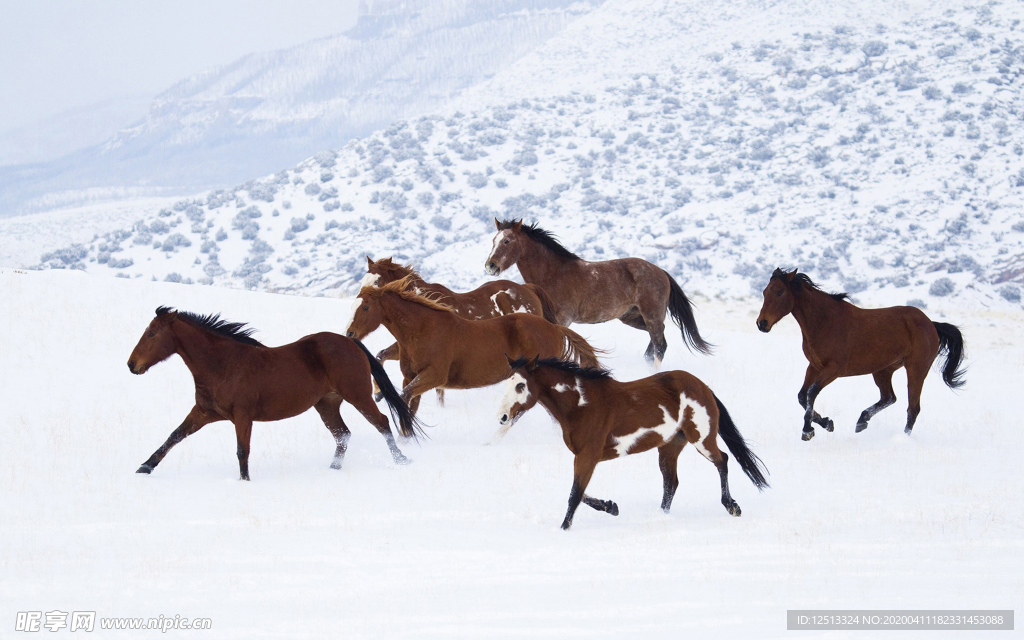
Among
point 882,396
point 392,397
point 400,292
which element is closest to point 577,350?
point 400,292

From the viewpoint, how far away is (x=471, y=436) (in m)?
9.70

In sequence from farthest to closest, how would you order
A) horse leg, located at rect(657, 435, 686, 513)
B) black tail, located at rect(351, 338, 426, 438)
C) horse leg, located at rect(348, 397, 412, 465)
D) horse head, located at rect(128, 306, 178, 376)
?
black tail, located at rect(351, 338, 426, 438) → horse leg, located at rect(348, 397, 412, 465) → horse head, located at rect(128, 306, 178, 376) → horse leg, located at rect(657, 435, 686, 513)

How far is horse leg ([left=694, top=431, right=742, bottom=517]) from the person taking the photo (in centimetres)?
668

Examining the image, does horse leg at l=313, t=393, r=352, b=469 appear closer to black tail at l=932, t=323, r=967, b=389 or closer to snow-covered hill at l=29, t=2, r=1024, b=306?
black tail at l=932, t=323, r=967, b=389

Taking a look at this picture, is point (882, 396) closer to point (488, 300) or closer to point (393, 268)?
point (488, 300)

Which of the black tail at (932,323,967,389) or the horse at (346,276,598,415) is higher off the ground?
the horse at (346,276,598,415)

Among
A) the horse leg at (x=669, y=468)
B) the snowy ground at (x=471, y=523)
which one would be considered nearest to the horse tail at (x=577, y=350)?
the snowy ground at (x=471, y=523)

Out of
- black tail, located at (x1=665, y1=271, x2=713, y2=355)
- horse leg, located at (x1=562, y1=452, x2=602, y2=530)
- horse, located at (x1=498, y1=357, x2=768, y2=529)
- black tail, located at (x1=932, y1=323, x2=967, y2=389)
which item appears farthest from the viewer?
black tail, located at (x1=665, y1=271, x2=713, y2=355)

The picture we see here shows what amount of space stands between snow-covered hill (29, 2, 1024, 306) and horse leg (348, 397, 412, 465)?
970 inches

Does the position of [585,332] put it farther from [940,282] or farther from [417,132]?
[417,132]

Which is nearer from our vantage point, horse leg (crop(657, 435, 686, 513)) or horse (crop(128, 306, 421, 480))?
horse leg (crop(657, 435, 686, 513))

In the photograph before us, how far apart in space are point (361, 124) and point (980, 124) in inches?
1740

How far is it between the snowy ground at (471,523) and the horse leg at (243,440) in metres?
0.21

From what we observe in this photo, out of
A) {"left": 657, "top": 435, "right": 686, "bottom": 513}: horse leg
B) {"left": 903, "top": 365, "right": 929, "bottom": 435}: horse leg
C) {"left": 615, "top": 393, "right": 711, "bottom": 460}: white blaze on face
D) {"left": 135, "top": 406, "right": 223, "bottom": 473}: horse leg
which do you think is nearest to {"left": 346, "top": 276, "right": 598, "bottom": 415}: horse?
{"left": 135, "top": 406, "right": 223, "bottom": 473}: horse leg
